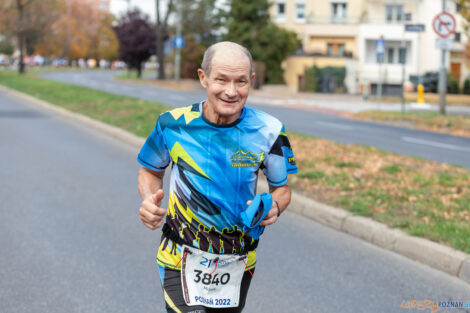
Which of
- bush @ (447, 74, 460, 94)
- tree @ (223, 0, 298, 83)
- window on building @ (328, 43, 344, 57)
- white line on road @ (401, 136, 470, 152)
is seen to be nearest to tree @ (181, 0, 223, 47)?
window on building @ (328, 43, 344, 57)

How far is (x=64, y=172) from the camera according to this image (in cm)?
994

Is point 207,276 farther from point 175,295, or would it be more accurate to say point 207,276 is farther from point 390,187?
point 390,187

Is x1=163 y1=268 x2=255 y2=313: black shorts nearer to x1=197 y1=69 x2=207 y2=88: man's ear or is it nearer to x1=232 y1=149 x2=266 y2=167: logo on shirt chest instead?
x1=232 y1=149 x2=266 y2=167: logo on shirt chest

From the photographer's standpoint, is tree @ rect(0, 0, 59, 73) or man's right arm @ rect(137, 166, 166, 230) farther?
tree @ rect(0, 0, 59, 73)

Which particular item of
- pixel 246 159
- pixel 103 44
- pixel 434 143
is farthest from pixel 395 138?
pixel 103 44

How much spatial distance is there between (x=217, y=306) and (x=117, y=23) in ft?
200

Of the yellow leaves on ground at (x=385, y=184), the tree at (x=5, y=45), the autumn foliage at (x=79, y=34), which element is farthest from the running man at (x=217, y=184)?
the tree at (x=5, y=45)

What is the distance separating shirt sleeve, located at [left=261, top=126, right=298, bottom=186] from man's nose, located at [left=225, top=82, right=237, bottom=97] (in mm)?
286

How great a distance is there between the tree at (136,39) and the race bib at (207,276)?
2297 inches

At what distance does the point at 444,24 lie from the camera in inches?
751

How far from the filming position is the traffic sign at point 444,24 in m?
18.9

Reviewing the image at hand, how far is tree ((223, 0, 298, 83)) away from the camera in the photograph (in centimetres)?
4400

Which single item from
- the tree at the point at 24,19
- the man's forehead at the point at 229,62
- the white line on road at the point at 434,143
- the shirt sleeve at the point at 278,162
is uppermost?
the tree at the point at 24,19

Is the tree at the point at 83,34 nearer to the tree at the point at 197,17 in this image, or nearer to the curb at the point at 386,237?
the tree at the point at 197,17
